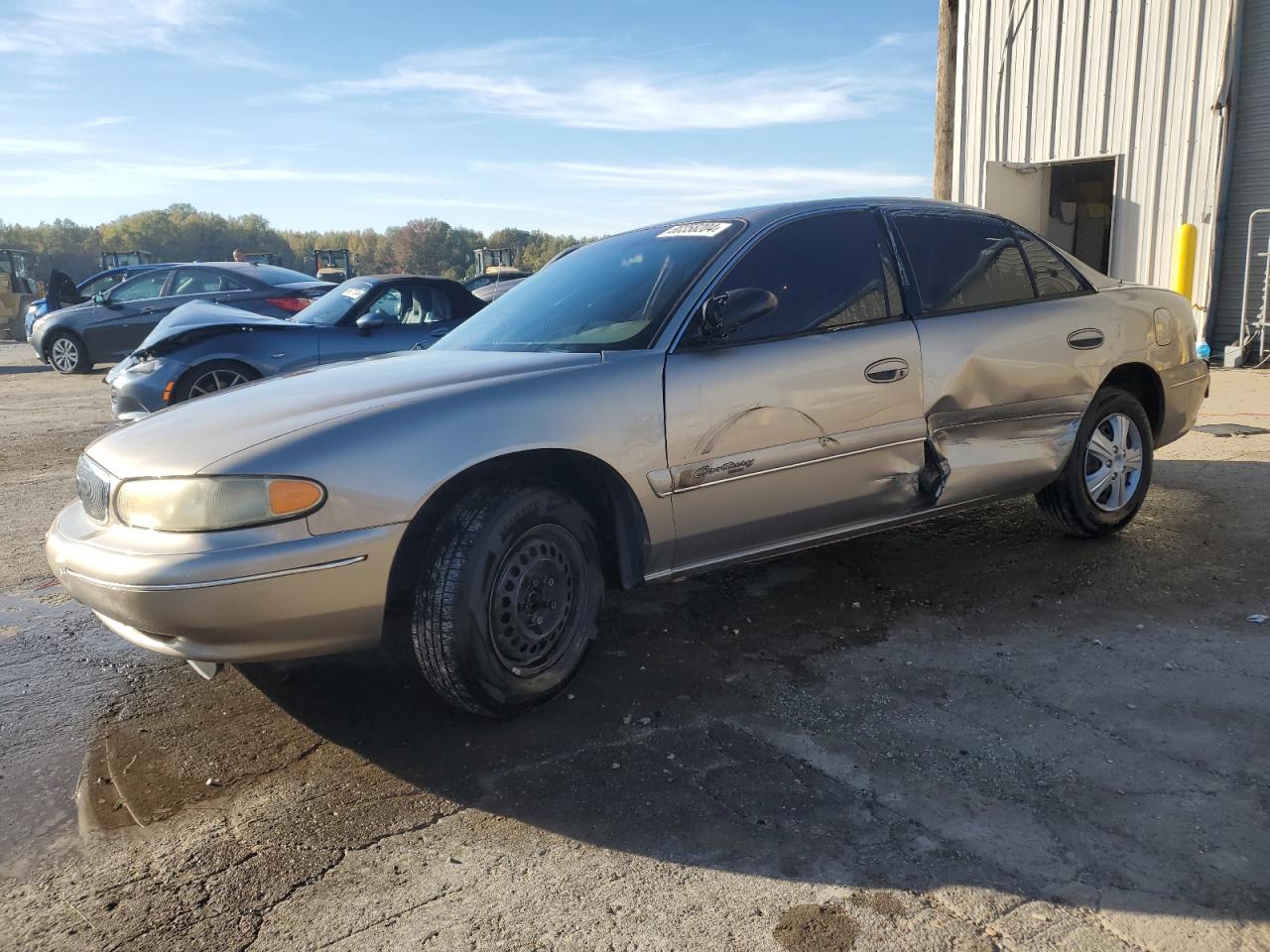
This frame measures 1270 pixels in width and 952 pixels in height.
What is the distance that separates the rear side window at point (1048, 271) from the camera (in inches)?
178

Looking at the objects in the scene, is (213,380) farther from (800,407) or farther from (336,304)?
(800,407)

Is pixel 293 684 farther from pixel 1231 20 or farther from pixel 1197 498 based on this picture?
pixel 1231 20

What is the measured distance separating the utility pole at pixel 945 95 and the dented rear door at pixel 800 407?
10.9 m

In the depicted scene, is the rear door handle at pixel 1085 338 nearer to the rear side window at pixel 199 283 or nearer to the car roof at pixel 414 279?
the car roof at pixel 414 279

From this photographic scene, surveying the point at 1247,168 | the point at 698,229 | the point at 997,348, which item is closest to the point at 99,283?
the point at 698,229

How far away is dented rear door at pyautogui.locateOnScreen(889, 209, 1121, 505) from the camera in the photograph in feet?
13.1

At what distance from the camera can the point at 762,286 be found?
3.71 m

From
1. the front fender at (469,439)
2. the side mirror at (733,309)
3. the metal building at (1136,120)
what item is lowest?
the front fender at (469,439)

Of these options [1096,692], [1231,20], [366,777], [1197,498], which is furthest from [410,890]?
[1231,20]

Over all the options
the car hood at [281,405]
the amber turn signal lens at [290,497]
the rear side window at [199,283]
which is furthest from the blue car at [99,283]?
the amber turn signal lens at [290,497]

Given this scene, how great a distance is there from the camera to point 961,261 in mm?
4266

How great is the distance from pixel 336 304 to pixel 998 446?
19.3 ft

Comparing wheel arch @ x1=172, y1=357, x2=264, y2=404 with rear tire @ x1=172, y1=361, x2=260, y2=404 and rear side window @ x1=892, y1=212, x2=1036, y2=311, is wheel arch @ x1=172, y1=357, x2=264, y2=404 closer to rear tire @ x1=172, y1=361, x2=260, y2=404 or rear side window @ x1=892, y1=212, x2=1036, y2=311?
rear tire @ x1=172, y1=361, x2=260, y2=404

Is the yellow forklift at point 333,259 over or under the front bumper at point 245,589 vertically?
over
